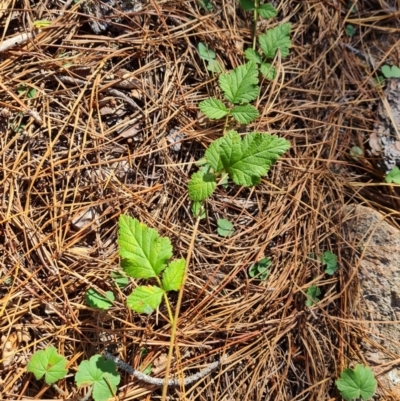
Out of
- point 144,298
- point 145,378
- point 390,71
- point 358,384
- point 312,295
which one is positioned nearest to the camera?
point 144,298

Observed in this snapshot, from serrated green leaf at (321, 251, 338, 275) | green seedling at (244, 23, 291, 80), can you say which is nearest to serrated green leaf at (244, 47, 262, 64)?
green seedling at (244, 23, 291, 80)

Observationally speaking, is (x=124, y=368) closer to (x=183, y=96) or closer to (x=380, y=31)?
(x=183, y=96)

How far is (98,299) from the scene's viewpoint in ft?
5.62

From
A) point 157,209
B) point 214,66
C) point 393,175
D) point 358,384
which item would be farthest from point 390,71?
point 358,384

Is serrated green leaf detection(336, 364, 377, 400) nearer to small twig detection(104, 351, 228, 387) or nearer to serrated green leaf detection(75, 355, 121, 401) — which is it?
small twig detection(104, 351, 228, 387)

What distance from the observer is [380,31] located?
91.4 inches

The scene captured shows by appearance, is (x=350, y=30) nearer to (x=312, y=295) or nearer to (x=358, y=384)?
(x=312, y=295)

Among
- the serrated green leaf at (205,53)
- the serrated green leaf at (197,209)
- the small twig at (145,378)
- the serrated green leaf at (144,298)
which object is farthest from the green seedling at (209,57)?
the small twig at (145,378)

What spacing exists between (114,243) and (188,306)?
37 centimetres

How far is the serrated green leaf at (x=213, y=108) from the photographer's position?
185 cm

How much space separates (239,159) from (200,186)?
6.8 inches

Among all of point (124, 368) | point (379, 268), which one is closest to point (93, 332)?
point (124, 368)

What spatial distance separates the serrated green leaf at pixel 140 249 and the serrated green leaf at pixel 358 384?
861 mm

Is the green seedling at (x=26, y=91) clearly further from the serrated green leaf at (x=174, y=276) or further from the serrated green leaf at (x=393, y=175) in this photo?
the serrated green leaf at (x=393, y=175)
